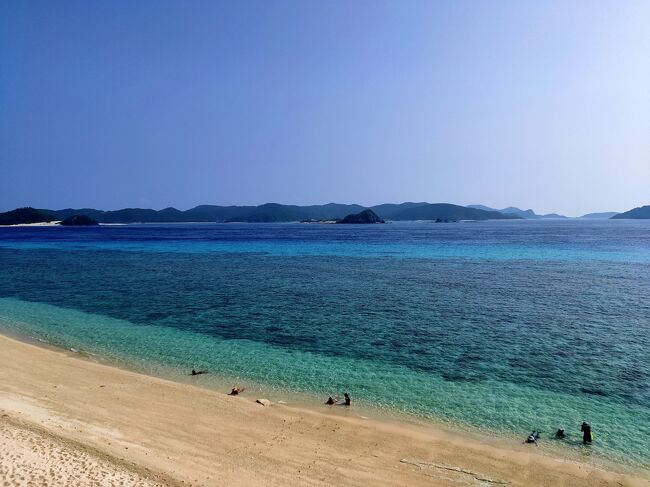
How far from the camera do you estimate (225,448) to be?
14.1 meters

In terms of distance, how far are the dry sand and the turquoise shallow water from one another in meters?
2.36

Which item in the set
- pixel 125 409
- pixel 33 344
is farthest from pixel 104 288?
pixel 125 409

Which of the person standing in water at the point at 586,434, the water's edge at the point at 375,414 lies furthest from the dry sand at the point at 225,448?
the person standing in water at the point at 586,434

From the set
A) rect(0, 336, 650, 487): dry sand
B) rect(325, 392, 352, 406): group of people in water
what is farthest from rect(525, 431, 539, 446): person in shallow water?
rect(325, 392, 352, 406): group of people in water

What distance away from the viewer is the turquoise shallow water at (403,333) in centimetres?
1875

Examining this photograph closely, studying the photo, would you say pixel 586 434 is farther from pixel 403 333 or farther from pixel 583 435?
pixel 403 333

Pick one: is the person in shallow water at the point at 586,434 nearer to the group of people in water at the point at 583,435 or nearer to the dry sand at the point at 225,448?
the group of people in water at the point at 583,435

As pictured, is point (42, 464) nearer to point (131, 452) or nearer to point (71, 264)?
point (131, 452)

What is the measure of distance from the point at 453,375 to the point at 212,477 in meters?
14.2

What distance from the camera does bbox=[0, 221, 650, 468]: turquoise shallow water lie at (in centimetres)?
1875

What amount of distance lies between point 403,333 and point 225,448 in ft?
58.4

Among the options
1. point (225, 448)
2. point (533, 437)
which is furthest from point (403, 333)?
point (225, 448)

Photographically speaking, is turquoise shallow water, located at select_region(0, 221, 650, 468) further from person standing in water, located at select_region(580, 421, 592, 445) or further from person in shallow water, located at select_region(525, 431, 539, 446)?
person in shallow water, located at select_region(525, 431, 539, 446)

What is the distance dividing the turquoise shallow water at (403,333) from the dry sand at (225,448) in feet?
7.74
